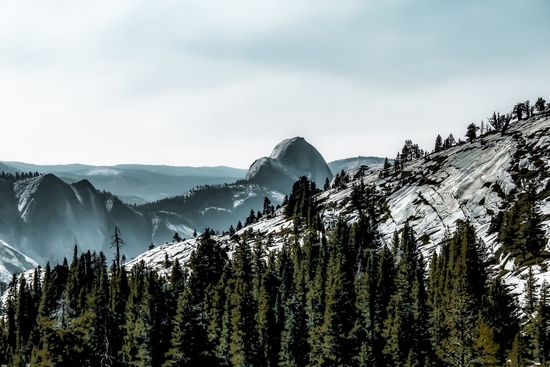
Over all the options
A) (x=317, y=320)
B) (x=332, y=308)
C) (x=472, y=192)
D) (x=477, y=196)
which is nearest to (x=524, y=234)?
(x=317, y=320)

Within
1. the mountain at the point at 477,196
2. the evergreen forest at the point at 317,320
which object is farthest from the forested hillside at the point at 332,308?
the mountain at the point at 477,196

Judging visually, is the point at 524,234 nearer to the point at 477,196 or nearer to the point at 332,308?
the point at 332,308

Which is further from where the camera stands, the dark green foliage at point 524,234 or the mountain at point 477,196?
the mountain at point 477,196

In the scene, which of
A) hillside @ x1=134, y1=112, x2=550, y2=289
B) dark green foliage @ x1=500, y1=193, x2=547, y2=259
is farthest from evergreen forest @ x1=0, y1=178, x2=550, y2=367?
hillside @ x1=134, y1=112, x2=550, y2=289

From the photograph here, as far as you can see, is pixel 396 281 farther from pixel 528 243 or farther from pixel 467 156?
pixel 467 156

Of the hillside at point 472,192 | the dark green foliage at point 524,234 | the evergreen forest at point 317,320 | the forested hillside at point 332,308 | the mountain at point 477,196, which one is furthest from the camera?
the hillside at point 472,192

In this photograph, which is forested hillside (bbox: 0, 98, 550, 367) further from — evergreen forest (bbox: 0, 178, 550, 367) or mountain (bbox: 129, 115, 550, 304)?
mountain (bbox: 129, 115, 550, 304)

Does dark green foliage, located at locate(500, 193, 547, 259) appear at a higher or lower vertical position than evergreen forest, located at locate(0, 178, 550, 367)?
higher

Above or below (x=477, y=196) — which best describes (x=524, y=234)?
below

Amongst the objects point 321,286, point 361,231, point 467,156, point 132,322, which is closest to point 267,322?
point 321,286

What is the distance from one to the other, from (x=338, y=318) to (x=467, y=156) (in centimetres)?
14771

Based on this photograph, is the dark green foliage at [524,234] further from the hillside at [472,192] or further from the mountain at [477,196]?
the hillside at [472,192]

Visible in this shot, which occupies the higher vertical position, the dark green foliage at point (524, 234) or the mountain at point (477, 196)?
the mountain at point (477, 196)

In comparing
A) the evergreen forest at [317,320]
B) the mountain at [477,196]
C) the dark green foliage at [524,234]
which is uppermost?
the mountain at [477,196]
